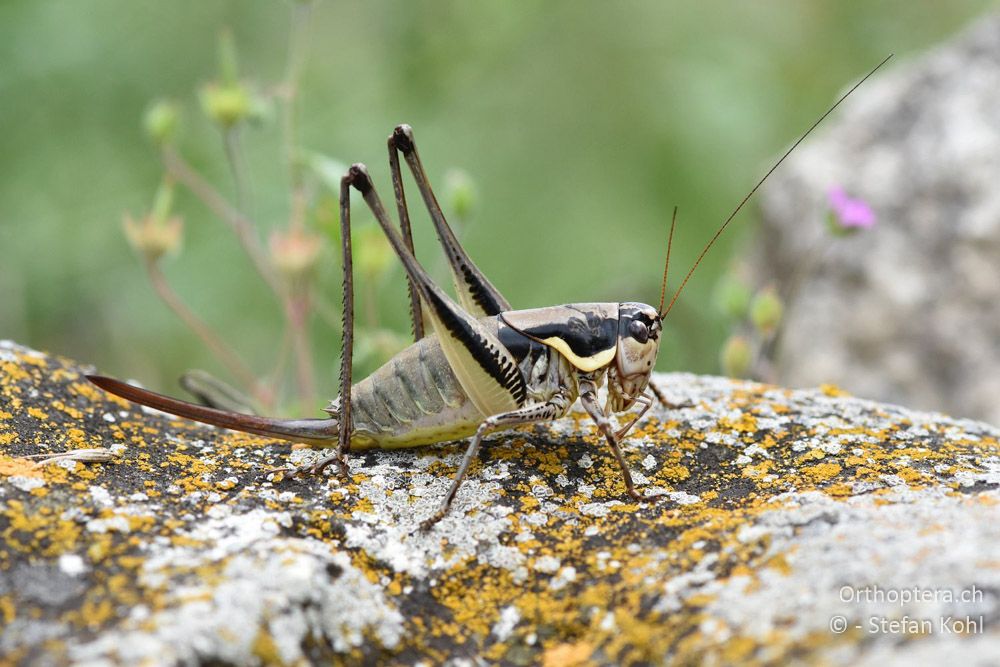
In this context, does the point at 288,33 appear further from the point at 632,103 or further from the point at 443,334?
the point at 443,334

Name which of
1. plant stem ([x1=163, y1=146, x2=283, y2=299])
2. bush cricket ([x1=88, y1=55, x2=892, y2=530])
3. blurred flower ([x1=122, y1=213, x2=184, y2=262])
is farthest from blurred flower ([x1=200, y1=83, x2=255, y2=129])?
bush cricket ([x1=88, y1=55, x2=892, y2=530])

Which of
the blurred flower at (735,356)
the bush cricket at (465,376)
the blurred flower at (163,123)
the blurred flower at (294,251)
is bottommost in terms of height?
the blurred flower at (735,356)

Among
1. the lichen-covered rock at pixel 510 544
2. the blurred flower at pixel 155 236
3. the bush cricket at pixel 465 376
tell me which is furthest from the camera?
the blurred flower at pixel 155 236

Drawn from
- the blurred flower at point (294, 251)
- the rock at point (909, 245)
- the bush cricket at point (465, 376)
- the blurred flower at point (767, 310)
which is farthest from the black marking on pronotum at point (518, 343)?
the rock at point (909, 245)

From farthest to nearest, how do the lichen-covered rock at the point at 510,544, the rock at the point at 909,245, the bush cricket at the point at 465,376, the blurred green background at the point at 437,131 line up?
the blurred green background at the point at 437,131
the rock at the point at 909,245
the bush cricket at the point at 465,376
the lichen-covered rock at the point at 510,544

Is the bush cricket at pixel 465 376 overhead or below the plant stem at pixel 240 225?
below

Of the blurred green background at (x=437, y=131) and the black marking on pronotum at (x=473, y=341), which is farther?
the blurred green background at (x=437, y=131)

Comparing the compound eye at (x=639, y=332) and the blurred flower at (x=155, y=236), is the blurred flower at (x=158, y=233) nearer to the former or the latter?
the blurred flower at (x=155, y=236)

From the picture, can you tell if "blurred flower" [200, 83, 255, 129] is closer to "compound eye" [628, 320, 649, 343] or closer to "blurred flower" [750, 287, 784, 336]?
"compound eye" [628, 320, 649, 343]

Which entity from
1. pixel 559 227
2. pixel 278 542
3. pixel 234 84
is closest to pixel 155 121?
pixel 234 84
